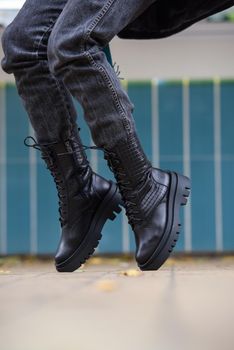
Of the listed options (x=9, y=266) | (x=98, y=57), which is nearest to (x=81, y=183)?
(x=98, y=57)

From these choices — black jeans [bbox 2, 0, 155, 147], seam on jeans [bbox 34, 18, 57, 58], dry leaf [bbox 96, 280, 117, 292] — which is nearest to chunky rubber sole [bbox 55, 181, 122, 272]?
black jeans [bbox 2, 0, 155, 147]

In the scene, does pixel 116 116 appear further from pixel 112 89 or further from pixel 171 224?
pixel 171 224

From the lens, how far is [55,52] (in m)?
1.65

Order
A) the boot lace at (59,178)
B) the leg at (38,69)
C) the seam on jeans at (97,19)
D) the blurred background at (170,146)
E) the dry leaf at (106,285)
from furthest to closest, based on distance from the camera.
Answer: the blurred background at (170,146), the dry leaf at (106,285), the boot lace at (59,178), the leg at (38,69), the seam on jeans at (97,19)

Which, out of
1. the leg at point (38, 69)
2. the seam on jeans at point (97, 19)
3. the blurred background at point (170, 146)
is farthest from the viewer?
the blurred background at point (170, 146)

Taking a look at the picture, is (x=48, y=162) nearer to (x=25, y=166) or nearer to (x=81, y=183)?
(x=81, y=183)

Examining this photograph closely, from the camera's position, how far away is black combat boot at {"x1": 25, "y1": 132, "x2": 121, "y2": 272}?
1989 millimetres

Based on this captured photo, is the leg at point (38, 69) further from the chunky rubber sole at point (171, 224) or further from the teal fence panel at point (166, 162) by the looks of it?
the teal fence panel at point (166, 162)

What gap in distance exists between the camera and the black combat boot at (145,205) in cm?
184

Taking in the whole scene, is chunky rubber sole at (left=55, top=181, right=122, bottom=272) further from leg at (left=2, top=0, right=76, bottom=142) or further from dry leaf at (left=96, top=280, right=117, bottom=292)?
dry leaf at (left=96, top=280, right=117, bottom=292)

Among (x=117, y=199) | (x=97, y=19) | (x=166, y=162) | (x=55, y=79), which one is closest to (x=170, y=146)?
(x=166, y=162)

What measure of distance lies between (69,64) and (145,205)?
49cm

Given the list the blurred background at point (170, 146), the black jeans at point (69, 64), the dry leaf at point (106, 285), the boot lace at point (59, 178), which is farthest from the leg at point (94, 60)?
the blurred background at point (170, 146)

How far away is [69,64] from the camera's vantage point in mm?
1662
